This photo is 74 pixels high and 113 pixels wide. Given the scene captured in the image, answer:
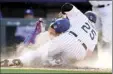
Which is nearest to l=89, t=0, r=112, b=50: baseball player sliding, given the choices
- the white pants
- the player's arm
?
the white pants

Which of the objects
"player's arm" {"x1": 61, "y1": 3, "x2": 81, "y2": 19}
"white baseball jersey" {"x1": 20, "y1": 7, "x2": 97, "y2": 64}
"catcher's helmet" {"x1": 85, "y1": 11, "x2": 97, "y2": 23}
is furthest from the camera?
"catcher's helmet" {"x1": 85, "y1": 11, "x2": 97, "y2": 23}

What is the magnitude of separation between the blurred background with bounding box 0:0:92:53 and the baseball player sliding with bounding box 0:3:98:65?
1.16ft

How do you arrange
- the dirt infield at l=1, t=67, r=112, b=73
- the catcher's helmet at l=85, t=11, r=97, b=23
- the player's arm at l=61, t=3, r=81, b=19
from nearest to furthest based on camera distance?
the dirt infield at l=1, t=67, r=112, b=73
the player's arm at l=61, t=3, r=81, b=19
the catcher's helmet at l=85, t=11, r=97, b=23

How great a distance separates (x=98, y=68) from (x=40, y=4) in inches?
81.0

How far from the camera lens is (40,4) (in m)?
11.5

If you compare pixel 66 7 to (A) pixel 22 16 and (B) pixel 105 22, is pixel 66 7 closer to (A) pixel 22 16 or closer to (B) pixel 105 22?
(B) pixel 105 22

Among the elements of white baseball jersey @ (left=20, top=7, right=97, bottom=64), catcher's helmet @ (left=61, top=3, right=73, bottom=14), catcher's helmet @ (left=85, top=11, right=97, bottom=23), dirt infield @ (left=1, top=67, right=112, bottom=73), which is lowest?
dirt infield @ (left=1, top=67, right=112, bottom=73)

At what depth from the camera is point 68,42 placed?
10453 mm

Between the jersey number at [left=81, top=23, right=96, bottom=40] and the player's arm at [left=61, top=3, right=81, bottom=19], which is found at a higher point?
the player's arm at [left=61, top=3, right=81, bottom=19]

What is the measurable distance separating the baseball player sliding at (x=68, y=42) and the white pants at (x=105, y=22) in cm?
25

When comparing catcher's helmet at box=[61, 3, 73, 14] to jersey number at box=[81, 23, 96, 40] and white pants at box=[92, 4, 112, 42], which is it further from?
white pants at box=[92, 4, 112, 42]

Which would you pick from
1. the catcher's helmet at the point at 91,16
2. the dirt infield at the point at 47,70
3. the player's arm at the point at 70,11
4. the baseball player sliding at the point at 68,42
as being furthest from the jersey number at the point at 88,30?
the dirt infield at the point at 47,70

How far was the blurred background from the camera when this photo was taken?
1077 cm

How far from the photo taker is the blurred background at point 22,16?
10.8m
